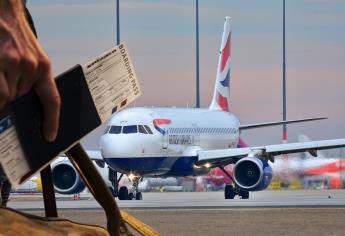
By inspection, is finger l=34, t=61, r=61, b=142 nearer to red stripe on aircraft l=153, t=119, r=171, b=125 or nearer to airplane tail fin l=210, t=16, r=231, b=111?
red stripe on aircraft l=153, t=119, r=171, b=125

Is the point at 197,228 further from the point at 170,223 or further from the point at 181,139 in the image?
the point at 181,139

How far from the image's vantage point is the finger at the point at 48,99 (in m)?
2.17

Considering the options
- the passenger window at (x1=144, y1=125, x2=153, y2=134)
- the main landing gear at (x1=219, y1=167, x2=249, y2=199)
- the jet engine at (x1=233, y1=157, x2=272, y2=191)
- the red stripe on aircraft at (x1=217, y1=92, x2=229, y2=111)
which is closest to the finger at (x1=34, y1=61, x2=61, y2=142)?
the jet engine at (x1=233, y1=157, x2=272, y2=191)

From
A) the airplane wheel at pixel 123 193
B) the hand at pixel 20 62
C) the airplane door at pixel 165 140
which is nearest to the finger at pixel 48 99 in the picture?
the hand at pixel 20 62

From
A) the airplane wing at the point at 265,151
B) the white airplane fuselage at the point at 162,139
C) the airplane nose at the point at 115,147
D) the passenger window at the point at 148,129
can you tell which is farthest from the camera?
the passenger window at the point at 148,129

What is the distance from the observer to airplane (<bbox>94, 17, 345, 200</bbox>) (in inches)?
1670

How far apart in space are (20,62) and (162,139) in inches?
1694

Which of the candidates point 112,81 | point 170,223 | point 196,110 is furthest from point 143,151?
point 112,81

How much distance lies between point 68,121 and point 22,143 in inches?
11.1

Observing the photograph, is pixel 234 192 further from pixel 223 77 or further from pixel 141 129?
pixel 223 77

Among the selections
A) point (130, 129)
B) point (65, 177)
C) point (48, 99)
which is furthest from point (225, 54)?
point (48, 99)

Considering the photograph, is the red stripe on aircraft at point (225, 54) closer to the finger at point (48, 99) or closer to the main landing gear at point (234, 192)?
the main landing gear at point (234, 192)

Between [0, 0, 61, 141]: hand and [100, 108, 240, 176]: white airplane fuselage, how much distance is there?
4097 cm

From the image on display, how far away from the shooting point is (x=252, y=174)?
41219 millimetres
